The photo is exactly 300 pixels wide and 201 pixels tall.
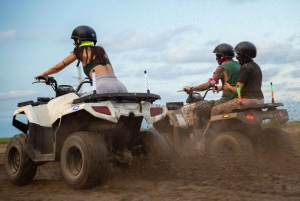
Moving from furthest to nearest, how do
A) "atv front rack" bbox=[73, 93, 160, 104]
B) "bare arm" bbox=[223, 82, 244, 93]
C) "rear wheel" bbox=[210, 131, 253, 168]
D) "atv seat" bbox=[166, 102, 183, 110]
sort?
"atv seat" bbox=[166, 102, 183, 110]
"bare arm" bbox=[223, 82, 244, 93]
"rear wheel" bbox=[210, 131, 253, 168]
"atv front rack" bbox=[73, 93, 160, 104]

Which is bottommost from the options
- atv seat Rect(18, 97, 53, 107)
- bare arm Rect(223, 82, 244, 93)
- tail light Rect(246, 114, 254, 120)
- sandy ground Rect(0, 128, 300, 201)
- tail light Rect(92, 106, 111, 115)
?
sandy ground Rect(0, 128, 300, 201)

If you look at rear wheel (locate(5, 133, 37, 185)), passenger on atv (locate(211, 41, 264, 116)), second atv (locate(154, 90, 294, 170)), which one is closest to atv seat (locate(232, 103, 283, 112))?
second atv (locate(154, 90, 294, 170))

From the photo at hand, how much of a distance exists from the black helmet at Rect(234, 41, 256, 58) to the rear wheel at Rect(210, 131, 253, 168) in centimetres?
155

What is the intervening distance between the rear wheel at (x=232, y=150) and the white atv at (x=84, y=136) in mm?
1118

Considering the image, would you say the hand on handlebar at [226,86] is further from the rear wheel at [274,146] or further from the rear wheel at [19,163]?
the rear wheel at [19,163]

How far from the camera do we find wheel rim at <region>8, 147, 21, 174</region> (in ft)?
24.3

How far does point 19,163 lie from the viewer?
7.27m

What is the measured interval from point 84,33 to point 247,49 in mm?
3079

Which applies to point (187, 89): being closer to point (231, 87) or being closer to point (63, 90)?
point (231, 87)

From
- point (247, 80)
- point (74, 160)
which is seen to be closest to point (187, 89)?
point (247, 80)

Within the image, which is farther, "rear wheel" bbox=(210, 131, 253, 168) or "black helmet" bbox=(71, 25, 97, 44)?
"rear wheel" bbox=(210, 131, 253, 168)

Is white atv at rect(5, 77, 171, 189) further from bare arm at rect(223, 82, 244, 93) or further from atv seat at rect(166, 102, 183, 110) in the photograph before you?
atv seat at rect(166, 102, 183, 110)

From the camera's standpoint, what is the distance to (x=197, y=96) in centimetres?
962

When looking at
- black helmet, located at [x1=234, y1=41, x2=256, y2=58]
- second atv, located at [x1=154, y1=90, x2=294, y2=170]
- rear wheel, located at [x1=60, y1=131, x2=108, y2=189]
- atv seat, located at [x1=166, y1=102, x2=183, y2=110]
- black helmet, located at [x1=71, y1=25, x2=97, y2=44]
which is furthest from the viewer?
atv seat, located at [x1=166, y1=102, x2=183, y2=110]
